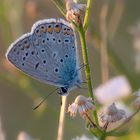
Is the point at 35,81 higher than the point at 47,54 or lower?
lower

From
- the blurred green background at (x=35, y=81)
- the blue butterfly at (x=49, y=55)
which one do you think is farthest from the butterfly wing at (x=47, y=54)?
the blurred green background at (x=35, y=81)

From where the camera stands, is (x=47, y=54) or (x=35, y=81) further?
(x=35, y=81)

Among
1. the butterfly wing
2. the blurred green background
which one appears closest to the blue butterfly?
the butterfly wing

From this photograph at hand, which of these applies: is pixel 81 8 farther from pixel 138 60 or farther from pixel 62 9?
pixel 138 60

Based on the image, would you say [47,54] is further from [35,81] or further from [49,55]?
[35,81]

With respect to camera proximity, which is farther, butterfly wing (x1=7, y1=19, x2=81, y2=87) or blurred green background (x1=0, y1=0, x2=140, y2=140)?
blurred green background (x1=0, y1=0, x2=140, y2=140)

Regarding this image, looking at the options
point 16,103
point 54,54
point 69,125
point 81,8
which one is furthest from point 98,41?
point 16,103

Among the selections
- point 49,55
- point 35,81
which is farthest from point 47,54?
point 35,81

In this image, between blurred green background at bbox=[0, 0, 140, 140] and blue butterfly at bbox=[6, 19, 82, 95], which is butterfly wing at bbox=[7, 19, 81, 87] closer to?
blue butterfly at bbox=[6, 19, 82, 95]
